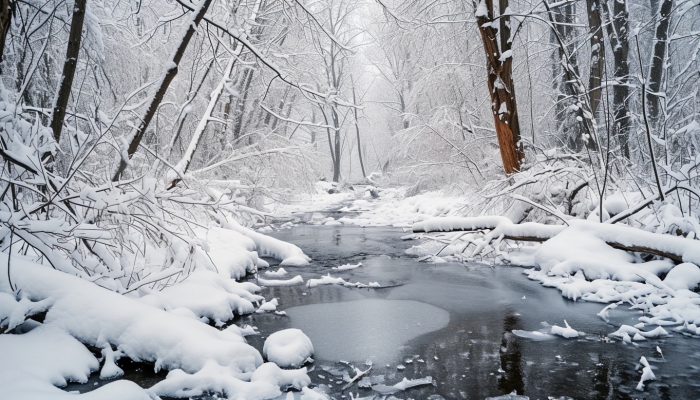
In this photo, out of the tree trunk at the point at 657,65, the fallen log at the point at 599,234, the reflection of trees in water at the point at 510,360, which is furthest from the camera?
the tree trunk at the point at 657,65

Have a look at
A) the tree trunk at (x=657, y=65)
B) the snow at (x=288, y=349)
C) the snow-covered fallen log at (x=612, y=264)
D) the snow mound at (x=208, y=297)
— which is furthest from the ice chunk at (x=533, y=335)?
the tree trunk at (x=657, y=65)

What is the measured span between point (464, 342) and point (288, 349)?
5.06ft

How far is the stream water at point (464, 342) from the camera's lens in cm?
307

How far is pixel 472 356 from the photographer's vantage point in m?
3.59

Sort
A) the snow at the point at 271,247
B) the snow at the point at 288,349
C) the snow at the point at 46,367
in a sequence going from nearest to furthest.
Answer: the snow at the point at 46,367 → the snow at the point at 288,349 → the snow at the point at 271,247

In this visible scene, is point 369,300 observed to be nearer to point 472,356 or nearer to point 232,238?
point 472,356

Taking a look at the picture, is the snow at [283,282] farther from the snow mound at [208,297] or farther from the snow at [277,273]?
the snow mound at [208,297]

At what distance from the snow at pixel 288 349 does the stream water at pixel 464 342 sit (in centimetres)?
11

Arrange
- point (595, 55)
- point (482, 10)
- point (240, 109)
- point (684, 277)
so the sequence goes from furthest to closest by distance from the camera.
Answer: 1. point (240, 109)
2. point (595, 55)
3. point (482, 10)
4. point (684, 277)

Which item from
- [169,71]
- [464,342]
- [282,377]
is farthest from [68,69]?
[464,342]

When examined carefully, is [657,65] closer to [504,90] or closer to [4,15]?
[504,90]

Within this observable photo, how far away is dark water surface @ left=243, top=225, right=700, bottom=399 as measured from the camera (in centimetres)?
308

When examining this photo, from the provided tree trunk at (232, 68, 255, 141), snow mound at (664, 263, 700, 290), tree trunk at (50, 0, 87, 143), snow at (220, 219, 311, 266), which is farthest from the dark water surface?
tree trunk at (232, 68, 255, 141)

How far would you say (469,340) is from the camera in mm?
3951
